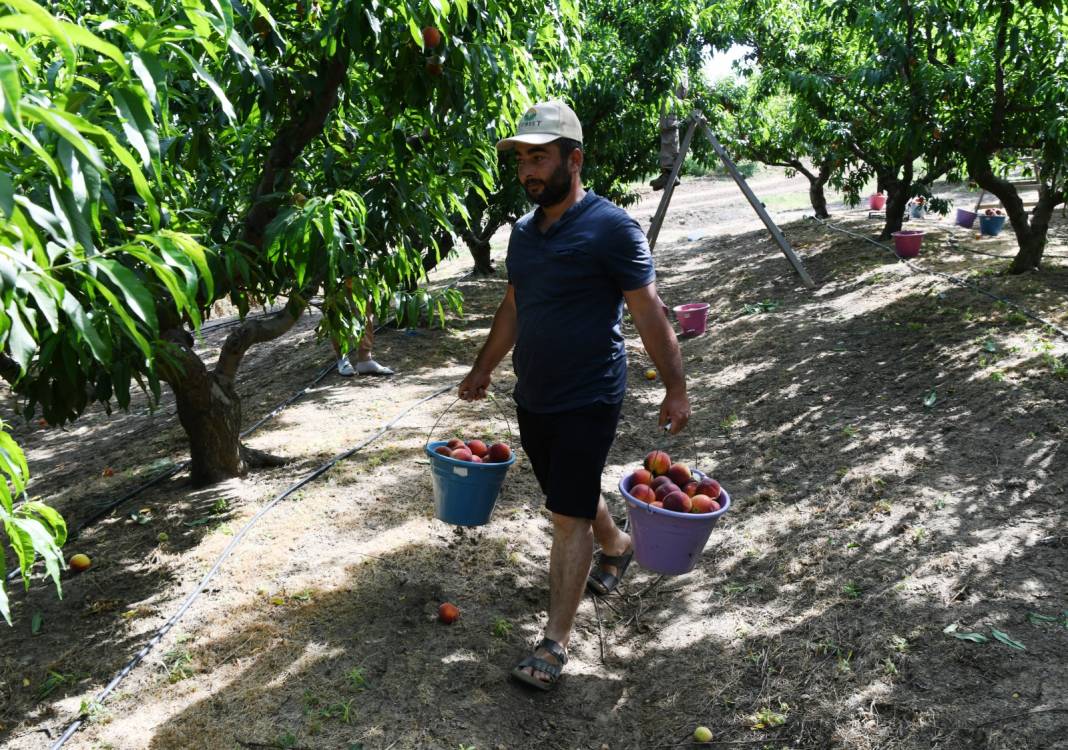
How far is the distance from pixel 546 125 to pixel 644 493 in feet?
4.76

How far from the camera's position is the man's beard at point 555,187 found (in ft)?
10.4

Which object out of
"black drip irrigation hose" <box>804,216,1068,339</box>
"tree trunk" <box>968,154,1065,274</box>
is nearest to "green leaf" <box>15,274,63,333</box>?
"black drip irrigation hose" <box>804,216,1068,339</box>

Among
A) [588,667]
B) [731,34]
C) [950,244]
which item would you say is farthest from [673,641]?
[731,34]

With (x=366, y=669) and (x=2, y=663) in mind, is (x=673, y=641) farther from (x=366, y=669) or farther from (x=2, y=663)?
(x=2, y=663)

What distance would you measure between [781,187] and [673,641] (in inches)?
1081

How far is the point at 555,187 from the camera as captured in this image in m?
3.19

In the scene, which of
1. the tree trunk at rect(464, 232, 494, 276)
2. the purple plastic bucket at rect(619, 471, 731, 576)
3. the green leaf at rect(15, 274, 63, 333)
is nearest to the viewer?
the green leaf at rect(15, 274, 63, 333)

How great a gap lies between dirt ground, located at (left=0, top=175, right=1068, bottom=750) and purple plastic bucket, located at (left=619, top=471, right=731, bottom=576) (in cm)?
40

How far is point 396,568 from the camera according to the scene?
162 inches

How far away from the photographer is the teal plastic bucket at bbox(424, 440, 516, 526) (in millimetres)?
3832

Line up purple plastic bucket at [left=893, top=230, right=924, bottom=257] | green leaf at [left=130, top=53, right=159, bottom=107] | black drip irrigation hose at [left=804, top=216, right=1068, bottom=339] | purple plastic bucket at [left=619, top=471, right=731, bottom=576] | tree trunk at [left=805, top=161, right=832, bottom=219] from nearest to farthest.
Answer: green leaf at [left=130, top=53, right=159, bottom=107] < purple plastic bucket at [left=619, top=471, right=731, bottom=576] < black drip irrigation hose at [left=804, top=216, right=1068, bottom=339] < purple plastic bucket at [left=893, top=230, right=924, bottom=257] < tree trunk at [left=805, top=161, right=832, bottom=219]

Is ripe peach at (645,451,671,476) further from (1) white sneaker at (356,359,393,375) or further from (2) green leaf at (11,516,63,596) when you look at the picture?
(1) white sneaker at (356,359,393,375)

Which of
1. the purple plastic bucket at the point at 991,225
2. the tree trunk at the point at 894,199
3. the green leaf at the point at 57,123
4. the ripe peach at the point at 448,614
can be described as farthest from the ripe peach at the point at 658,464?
the purple plastic bucket at the point at 991,225

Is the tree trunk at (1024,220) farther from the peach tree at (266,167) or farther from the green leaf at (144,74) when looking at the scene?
the green leaf at (144,74)
